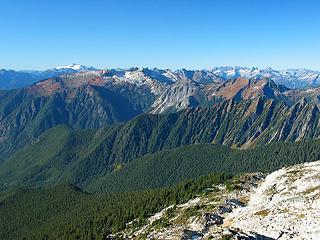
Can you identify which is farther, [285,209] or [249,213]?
[249,213]

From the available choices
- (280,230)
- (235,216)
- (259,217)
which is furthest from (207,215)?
(280,230)

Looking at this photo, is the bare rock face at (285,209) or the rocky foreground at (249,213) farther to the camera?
the rocky foreground at (249,213)

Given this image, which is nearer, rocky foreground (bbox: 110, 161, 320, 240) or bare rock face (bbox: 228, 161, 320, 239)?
bare rock face (bbox: 228, 161, 320, 239)

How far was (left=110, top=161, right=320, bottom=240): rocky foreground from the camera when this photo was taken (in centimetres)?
10769

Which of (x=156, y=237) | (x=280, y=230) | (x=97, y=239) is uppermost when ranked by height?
(x=280, y=230)

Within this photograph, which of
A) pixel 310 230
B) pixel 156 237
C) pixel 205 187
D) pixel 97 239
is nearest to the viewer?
pixel 310 230

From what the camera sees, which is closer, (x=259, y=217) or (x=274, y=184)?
(x=259, y=217)

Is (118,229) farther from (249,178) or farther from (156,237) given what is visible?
(249,178)

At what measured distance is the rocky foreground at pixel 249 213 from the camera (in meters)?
108

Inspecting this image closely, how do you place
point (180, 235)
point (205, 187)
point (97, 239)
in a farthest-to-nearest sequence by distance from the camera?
point (205, 187) < point (97, 239) < point (180, 235)

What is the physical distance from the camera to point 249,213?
12656 cm

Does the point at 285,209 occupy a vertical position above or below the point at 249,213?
above

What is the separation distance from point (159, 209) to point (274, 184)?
1853 inches

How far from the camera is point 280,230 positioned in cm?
10769
